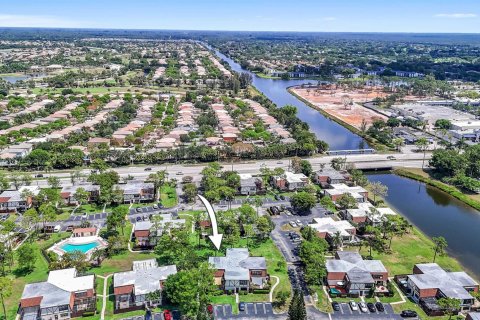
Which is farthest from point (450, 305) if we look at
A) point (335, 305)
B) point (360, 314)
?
point (335, 305)

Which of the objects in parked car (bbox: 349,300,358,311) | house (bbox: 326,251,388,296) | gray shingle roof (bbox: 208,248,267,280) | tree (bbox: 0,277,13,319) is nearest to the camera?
tree (bbox: 0,277,13,319)

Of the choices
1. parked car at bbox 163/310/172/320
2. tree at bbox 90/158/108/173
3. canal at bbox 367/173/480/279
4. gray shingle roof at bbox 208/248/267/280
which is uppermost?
tree at bbox 90/158/108/173

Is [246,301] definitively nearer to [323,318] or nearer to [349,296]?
[323,318]

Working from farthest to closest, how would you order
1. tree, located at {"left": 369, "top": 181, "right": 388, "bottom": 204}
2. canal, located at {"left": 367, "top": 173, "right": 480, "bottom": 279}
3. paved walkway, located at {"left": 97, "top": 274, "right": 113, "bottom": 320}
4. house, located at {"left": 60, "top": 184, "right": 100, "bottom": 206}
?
tree, located at {"left": 369, "top": 181, "right": 388, "bottom": 204} → house, located at {"left": 60, "top": 184, "right": 100, "bottom": 206} → canal, located at {"left": 367, "top": 173, "right": 480, "bottom": 279} → paved walkway, located at {"left": 97, "top": 274, "right": 113, "bottom": 320}

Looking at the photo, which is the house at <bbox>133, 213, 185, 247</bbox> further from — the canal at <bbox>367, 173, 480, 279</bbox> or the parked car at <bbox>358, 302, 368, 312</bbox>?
the canal at <bbox>367, 173, 480, 279</bbox>

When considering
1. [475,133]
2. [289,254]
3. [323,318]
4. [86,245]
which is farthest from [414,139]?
[86,245]

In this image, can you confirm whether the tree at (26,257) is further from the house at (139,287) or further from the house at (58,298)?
the house at (139,287)

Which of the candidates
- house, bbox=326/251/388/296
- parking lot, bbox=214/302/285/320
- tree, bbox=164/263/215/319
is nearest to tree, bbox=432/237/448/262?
house, bbox=326/251/388/296
